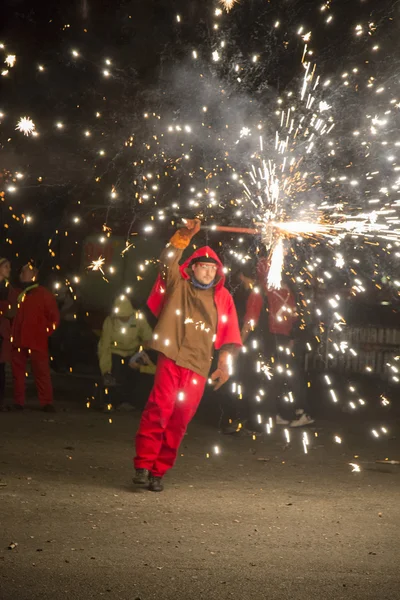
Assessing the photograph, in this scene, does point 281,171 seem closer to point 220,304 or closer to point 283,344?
point 283,344

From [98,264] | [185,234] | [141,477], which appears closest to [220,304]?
[185,234]

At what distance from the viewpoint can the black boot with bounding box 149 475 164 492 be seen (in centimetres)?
723

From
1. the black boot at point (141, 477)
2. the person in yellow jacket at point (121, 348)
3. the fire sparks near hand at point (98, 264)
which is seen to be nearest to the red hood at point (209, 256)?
the black boot at point (141, 477)

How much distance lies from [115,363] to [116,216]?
16.0 feet

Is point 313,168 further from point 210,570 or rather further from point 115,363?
point 210,570

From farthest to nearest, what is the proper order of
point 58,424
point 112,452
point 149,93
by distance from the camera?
point 149,93, point 58,424, point 112,452

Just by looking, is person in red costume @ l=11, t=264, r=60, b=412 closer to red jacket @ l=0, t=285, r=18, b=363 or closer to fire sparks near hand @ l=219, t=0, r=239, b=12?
red jacket @ l=0, t=285, r=18, b=363

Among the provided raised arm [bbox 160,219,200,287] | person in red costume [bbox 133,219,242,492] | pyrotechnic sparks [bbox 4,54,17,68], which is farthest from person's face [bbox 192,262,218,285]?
pyrotechnic sparks [bbox 4,54,17,68]

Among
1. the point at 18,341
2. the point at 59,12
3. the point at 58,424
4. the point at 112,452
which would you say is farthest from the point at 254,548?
the point at 59,12

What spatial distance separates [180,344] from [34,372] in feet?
14.9

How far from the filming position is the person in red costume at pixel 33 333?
1166 centimetres

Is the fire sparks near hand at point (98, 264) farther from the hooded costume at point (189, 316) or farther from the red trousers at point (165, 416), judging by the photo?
the red trousers at point (165, 416)

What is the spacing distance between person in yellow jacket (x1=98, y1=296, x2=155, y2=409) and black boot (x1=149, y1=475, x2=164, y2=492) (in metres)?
5.37

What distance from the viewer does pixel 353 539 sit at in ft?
19.4
